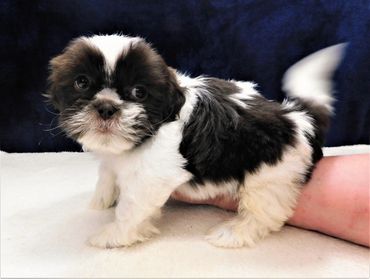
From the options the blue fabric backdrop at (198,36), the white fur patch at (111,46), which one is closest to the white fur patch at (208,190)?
the white fur patch at (111,46)

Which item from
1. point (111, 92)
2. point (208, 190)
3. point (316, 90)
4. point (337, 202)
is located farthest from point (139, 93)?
point (337, 202)

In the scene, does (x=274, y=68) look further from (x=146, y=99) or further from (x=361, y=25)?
(x=146, y=99)

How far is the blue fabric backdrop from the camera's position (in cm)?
221

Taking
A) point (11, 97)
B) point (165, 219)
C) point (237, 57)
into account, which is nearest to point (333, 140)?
point (237, 57)

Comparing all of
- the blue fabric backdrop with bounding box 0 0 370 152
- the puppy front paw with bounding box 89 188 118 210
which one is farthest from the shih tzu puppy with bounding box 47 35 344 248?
the blue fabric backdrop with bounding box 0 0 370 152

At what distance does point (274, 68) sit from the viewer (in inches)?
93.0

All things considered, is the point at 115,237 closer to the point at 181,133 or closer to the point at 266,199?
the point at 181,133

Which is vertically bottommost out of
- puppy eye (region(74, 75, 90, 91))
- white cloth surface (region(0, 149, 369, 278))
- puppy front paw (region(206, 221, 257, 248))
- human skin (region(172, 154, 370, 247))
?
white cloth surface (region(0, 149, 369, 278))

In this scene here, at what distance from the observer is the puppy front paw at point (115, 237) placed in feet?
5.16

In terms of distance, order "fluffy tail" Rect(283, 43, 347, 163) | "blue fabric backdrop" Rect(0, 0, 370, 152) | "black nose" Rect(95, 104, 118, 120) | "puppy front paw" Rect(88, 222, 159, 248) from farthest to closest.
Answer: "blue fabric backdrop" Rect(0, 0, 370, 152) < "fluffy tail" Rect(283, 43, 347, 163) < "puppy front paw" Rect(88, 222, 159, 248) < "black nose" Rect(95, 104, 118, 120)

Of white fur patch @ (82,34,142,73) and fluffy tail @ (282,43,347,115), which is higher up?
white fur patch @ (82,34,142,73)

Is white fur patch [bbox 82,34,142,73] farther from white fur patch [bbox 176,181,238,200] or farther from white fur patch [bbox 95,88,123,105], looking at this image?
white fur patch [bbox 176,181,238,200]

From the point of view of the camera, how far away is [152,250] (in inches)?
61.7

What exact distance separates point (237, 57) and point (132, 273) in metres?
1.32
